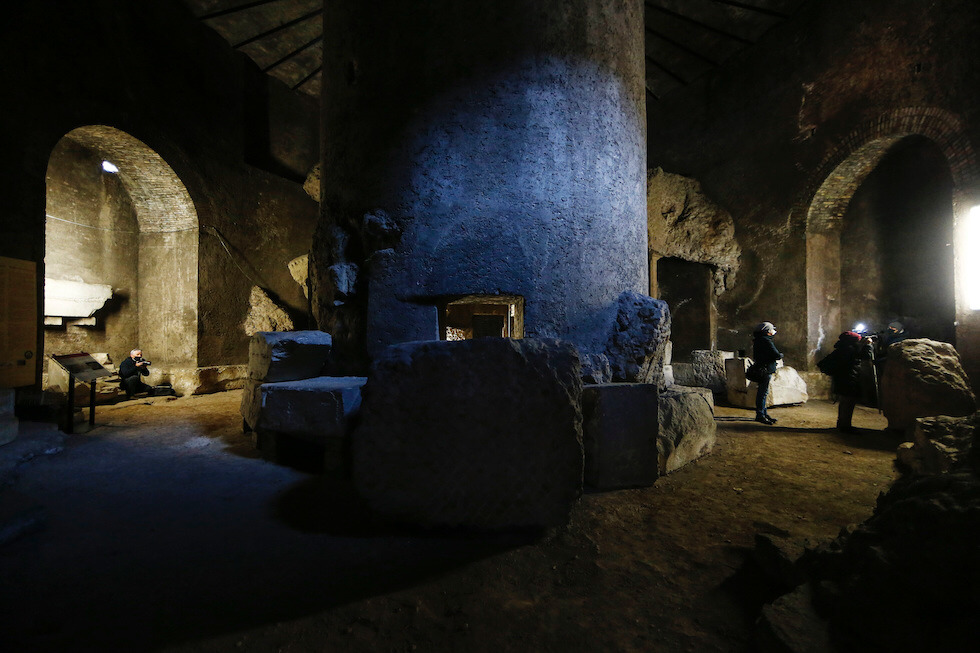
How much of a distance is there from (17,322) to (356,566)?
5.23m

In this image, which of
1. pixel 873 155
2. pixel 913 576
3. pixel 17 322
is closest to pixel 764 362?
pixel 873 155

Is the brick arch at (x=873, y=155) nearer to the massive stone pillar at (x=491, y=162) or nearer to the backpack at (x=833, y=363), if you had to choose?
the backpack at (x=833, y=363)

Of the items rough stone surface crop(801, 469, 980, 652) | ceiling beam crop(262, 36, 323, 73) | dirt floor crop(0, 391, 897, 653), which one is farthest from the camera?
ceiling beam crop(262, 36, 323, 73)

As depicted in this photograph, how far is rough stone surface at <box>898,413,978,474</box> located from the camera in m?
2.87

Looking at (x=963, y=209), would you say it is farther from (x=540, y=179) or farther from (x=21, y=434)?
(x=21, y=434)

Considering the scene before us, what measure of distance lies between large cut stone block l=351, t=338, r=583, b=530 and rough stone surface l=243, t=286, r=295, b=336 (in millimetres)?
7170

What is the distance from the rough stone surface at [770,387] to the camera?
6.57 metres

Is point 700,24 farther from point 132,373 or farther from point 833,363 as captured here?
point 132,373

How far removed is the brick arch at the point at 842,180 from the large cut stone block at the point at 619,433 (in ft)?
20.7

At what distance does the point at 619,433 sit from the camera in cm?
312

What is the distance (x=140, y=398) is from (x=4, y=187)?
3.52 m

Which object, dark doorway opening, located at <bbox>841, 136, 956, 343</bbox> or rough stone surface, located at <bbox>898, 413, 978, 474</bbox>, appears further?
dark doorway opening, located at <bbox>841, 136, 956, 343</bbox>

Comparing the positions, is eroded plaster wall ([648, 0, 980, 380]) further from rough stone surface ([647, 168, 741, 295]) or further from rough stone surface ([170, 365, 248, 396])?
rough stone surface ([170, 365, 248, 396])

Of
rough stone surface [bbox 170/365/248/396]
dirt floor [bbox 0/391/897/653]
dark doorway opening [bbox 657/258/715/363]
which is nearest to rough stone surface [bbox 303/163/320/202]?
rough stone surface [bbox 170/365/248/396]
